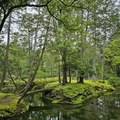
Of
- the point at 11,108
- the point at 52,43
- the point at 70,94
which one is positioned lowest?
the point at 70,94

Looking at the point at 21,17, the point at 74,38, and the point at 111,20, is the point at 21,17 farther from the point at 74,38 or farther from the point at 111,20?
the point at 111,20

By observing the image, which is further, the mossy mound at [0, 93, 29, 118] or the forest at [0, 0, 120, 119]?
the forest at [0, 0, 120, 119]

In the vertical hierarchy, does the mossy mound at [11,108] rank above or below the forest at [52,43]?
below

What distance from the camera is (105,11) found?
14766mm

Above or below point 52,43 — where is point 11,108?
below

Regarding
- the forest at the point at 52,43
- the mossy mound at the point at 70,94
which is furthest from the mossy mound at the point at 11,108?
the mossy mound at the point at 70,94

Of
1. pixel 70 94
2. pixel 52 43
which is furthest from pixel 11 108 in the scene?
pixel 52 43

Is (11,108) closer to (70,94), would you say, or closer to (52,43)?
(70,94)

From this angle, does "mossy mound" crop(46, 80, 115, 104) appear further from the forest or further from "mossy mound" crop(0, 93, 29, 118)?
"mossy mound" crop(0, 93, 29, 118)

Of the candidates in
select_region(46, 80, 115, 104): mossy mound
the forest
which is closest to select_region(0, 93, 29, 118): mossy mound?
the forest

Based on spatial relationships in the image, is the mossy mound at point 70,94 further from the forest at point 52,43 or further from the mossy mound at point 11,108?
the mossy mound at point 11,108

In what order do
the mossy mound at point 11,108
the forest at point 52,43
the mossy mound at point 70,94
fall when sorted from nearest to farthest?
the mossy mound at point 11,108, the forest at point 52,43, the mossy mound at point 70,94

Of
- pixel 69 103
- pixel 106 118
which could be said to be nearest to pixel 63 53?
pixel 69 103

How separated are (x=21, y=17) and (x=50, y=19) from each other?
567 cm
